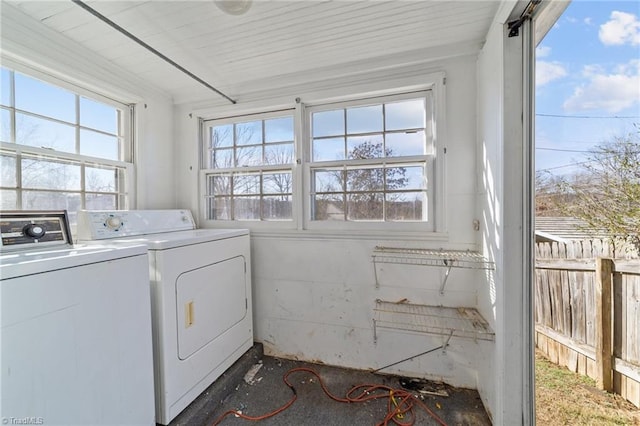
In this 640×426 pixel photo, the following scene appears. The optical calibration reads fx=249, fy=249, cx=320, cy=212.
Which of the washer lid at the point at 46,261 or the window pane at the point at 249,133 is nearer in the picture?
the washer lid at the point at 46,261

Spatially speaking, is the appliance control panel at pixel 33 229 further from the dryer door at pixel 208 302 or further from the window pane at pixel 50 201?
the dryer door at pixel 208 302

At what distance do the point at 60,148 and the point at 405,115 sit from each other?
230 cm

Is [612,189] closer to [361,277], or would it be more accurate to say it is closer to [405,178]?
[405,178]

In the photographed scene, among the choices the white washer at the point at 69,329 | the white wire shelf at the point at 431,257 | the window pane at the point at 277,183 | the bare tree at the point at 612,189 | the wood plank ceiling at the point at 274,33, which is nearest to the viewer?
the white washer at the point at 69,329

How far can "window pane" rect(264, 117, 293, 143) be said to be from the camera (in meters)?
2.08

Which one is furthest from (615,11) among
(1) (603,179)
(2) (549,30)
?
(1) (603,179)

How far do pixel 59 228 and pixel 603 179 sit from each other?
2395 mm

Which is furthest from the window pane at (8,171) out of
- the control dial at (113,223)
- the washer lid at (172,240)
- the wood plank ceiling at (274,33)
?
the wood plank ceiling at (274,33)

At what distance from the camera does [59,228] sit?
125cm

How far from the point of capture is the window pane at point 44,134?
1408mm

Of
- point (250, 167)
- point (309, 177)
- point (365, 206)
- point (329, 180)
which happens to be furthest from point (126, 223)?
point (365, 206)

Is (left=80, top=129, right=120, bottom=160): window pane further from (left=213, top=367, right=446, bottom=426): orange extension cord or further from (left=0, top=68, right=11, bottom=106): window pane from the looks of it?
(left=213, top=367, right=446, bottom=426): orange extension cord

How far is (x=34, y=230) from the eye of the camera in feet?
3.76

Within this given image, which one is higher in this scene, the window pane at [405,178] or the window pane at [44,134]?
the window pane at [44,134]
